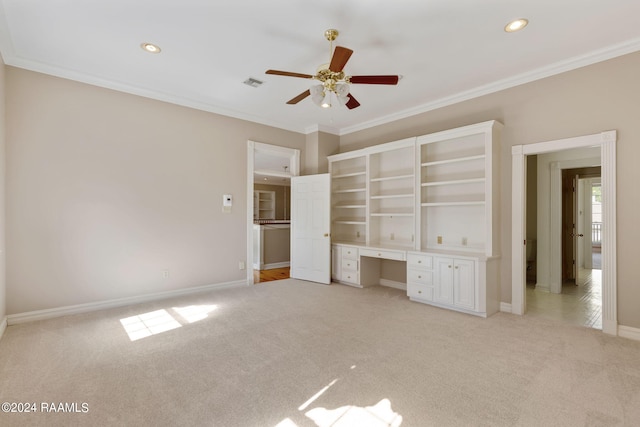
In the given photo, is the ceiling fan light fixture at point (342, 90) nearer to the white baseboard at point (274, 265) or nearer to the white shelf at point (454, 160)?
the white shelf at point (454, 160)

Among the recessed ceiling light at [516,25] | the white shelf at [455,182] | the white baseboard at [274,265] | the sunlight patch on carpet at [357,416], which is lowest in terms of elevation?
the sunlight patch on carpet at [357,416]

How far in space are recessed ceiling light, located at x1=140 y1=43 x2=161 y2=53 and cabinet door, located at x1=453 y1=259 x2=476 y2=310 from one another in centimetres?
421

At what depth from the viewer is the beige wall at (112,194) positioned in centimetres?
347

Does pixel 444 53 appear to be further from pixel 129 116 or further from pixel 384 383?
pixel 129 116

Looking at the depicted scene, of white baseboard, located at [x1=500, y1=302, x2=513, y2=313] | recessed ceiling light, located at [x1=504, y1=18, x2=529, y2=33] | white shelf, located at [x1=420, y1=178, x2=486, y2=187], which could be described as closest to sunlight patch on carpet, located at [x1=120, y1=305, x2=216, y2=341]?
white shelf, located at [x1=420, y1=178, x2=486, y2=187]

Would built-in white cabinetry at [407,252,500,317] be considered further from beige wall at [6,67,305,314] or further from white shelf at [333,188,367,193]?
beige wall at [6,67,305,314]

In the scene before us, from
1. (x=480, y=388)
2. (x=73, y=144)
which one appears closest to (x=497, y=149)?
(x=480, y=388)

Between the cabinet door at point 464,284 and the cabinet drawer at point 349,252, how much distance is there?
1.68m

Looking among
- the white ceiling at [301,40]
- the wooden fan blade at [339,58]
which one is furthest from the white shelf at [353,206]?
the wooden fan blade at [339,58]

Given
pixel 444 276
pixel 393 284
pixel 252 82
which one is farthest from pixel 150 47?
pixel 393 284

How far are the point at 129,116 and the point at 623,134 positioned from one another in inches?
227

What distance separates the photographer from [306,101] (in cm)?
462

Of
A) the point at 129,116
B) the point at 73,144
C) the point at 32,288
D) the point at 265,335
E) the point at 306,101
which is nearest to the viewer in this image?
the point at 265,335

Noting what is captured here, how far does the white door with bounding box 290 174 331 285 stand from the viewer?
17.8ft
